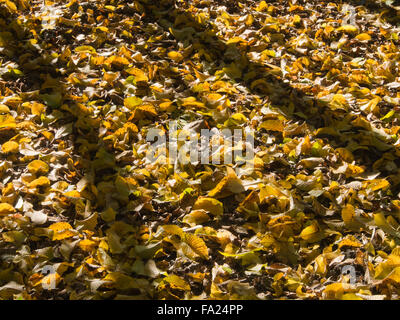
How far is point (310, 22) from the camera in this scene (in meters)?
3.57

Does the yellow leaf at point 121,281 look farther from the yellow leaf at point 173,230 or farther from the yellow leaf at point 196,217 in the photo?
the yellow leaf at point 196,217

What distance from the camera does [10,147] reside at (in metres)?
2.34

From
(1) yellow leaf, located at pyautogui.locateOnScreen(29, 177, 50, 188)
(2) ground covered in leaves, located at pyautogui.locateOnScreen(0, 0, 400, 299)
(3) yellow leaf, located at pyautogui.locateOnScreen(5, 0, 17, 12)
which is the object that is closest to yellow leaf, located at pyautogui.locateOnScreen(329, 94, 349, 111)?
(2) ground covered in leaves, located at pyautogui.locateOnScreen(0, 0, 400, 299)

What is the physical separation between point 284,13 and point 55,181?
8.88 feet

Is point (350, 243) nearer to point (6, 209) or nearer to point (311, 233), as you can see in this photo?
point (311, 233)

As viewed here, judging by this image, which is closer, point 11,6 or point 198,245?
point 198,245

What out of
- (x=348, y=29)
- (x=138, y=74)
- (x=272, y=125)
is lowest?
(x=272, y=125)

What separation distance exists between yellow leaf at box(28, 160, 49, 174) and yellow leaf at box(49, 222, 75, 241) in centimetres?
41

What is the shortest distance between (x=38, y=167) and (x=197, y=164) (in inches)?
36.1

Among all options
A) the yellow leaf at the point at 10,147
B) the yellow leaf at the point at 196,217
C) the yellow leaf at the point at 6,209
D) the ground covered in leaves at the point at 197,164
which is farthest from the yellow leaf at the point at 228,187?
the yellow leaf at the point at 10,147

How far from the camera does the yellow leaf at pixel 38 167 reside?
223 cm

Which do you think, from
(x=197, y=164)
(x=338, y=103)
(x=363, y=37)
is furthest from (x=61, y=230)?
(x=363, y=37)

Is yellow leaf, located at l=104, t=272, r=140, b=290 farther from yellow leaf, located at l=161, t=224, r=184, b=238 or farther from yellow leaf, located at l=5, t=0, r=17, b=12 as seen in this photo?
yellow leaf, located at l=5, t=0, r=17, b=12

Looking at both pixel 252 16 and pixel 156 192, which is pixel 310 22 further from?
pixel 156 192
